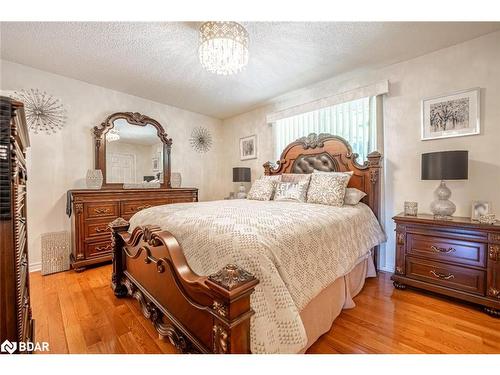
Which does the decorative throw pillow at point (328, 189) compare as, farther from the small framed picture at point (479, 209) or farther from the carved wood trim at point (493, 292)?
the carved wood trim at point (493, 292)

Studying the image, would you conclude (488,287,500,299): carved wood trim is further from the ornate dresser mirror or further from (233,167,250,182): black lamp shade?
the ornate dresser mirror

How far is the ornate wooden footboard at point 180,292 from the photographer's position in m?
0.85

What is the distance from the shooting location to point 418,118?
2.42 meters

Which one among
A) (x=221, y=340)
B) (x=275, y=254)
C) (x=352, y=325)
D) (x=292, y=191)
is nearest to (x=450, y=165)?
(x=292, y=191)

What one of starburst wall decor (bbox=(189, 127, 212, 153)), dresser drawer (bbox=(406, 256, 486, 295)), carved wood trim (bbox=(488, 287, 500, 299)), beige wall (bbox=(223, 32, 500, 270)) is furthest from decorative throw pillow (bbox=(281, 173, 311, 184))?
starburst wall decor (bbox=(189, 127, 212, 153))

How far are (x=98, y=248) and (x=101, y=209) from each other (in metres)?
0.49

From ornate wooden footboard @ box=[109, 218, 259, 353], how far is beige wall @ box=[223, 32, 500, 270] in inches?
94.7

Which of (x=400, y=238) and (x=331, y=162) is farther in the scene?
(x=331, y=162)

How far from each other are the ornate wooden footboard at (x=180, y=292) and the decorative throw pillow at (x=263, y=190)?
1556mm

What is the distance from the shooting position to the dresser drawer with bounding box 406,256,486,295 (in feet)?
5.90

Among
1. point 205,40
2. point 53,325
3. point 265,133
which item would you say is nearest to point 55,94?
point 205,40

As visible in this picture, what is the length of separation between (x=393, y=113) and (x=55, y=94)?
414 centimetres

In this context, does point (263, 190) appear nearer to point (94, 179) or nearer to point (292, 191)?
point (292, 191)

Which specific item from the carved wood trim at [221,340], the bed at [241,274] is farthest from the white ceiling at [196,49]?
the carved wood trim at [221,340]
